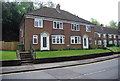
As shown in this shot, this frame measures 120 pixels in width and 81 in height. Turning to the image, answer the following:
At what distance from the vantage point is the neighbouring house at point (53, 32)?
2205cm

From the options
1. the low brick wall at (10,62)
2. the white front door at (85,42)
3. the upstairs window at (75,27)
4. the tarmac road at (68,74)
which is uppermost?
the upstairs window at (75,27)

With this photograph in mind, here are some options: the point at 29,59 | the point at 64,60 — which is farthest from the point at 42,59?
the point at 64,60

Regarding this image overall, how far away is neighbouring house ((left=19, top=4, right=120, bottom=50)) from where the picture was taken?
868 inches

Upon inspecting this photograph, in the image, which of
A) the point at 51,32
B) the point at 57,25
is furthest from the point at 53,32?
the point at 57,25

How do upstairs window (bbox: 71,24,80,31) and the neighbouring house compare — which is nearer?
the neighbouring house

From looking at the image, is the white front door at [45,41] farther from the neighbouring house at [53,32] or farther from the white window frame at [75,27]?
the white window frame at [75,27]

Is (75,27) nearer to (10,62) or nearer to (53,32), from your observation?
(53,32)

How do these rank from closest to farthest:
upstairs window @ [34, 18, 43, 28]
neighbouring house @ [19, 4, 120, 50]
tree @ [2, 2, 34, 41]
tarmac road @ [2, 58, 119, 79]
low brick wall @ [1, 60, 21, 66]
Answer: tarmac road @ [2, 58, 119, 79] < low brick wall @ [1, 60, 21, 66] < neighbouring house @ [19, 4, 120, 50] < upstairs window @ [34, 18, 43, 28] < tree @ [2, 2, 34, 41]

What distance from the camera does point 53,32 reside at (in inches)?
966

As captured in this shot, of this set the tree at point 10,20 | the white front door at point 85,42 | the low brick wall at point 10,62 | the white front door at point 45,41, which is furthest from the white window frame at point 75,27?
the tree at point 10,20

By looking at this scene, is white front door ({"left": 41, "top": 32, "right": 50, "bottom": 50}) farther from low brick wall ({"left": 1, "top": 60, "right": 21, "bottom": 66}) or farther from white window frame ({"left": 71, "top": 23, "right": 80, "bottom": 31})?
low brick wall ({"left": 1, "top": 60, "right": 21, "bottom": 66})

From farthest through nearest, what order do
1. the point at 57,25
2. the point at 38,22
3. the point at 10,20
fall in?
the point at 10,20 < the point at 57,25 < the point at 38,22

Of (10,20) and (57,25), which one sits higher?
(10,20)

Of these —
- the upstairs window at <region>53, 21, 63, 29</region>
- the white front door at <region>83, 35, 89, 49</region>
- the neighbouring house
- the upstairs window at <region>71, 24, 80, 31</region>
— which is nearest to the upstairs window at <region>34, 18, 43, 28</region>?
the neighbouring house
